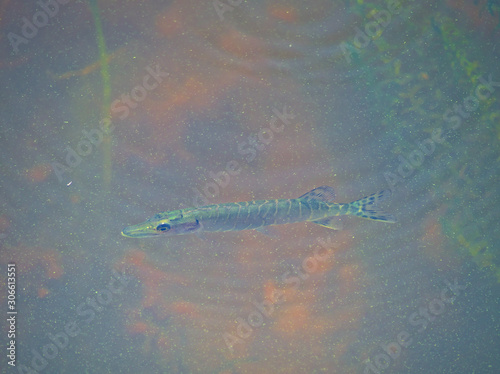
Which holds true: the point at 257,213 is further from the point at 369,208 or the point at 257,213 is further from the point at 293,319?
the point at 293,319

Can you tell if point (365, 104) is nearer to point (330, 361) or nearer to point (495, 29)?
point (495, 29)

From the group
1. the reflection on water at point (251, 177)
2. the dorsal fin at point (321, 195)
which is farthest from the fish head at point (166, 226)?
the dorsal fin at point (321, 195)

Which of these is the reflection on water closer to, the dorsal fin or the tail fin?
the tail fin

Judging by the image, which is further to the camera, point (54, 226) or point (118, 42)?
point (54, 226)

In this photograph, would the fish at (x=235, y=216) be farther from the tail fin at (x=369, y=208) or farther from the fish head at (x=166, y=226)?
the tail fin at (x=369, y=208)

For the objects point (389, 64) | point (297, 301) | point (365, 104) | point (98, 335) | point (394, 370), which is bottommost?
point (394, 370)

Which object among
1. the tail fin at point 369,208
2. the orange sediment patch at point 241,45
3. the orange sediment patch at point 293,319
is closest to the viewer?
the tail fin at point 369,208

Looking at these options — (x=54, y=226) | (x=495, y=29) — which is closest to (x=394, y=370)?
(x=495, y=29)
